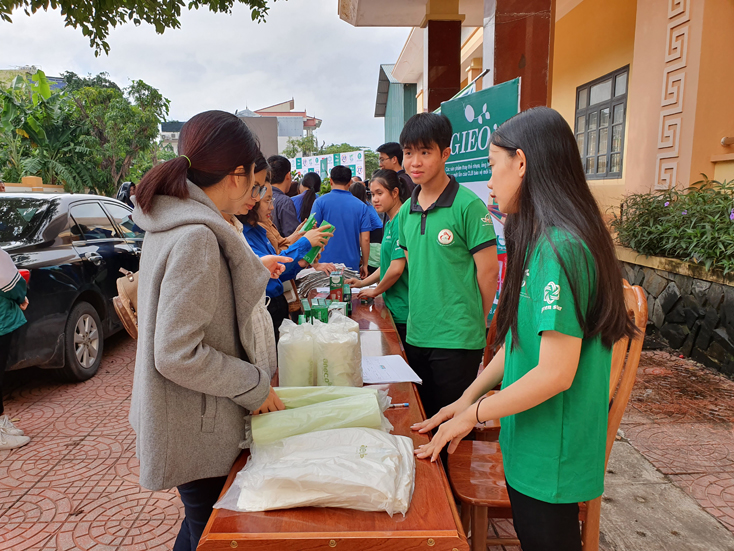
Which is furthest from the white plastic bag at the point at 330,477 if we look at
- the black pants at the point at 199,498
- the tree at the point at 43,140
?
the tree at the point at 43,140

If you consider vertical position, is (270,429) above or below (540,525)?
above

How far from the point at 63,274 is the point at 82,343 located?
0.67 meters

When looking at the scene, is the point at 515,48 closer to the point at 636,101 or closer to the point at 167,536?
the point at 636,101

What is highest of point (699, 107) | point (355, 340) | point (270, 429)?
point (699, 107)

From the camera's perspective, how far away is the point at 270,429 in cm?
124

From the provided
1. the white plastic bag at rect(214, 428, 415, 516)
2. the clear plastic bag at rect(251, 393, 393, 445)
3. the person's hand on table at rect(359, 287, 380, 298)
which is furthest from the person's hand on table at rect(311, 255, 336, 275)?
the white plastic bag at rect(214, 428, 415, 516)

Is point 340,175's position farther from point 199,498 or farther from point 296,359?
point 199,498

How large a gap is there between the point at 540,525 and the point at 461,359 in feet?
3.11

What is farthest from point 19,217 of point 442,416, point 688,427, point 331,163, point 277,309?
point 331,163

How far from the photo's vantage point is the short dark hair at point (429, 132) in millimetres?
2205

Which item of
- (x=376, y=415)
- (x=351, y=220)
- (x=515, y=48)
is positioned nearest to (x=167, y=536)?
(x=376, y=415)

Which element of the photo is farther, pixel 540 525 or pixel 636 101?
pixel 636 101

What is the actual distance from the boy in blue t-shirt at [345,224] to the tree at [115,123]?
13.1 meters

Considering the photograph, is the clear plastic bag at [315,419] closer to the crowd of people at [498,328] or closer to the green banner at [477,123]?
the crowd of people at [498,328]
